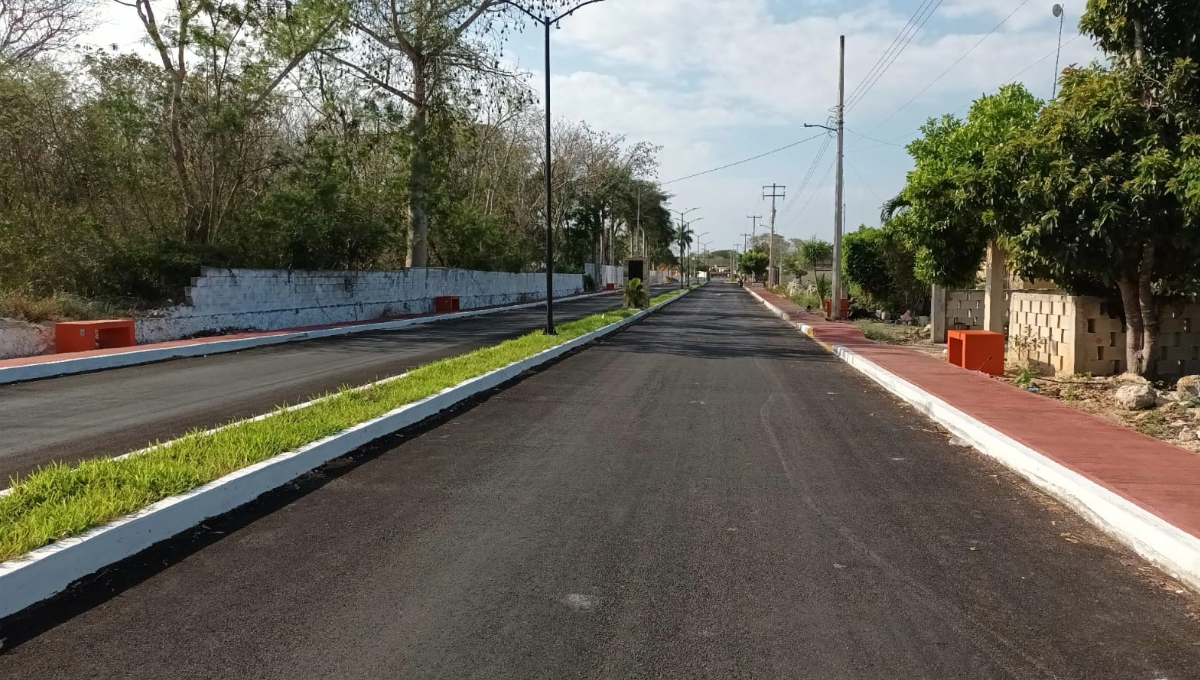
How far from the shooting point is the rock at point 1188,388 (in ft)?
33.1

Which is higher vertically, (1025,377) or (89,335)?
(89,335)

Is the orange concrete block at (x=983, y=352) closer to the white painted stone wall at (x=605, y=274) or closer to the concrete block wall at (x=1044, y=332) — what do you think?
the concrete block wall at (x=1044, y=332)

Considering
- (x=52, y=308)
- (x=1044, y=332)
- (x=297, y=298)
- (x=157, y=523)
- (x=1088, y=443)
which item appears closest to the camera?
(x=157, y=523)

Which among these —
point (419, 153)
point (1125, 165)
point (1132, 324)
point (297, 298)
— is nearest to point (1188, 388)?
point (1132, 324)

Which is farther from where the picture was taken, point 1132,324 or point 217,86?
point 217,86

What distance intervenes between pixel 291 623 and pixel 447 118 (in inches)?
1146

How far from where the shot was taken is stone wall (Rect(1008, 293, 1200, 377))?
39.1 ft

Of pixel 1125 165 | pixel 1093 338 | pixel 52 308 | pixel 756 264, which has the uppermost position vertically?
pixel 756 264

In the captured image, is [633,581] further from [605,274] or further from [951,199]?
[605,274]

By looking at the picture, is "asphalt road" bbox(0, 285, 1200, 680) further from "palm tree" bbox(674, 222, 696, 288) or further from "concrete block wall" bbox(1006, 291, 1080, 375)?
"palm tree" bbox(674, 222, 696, 288)

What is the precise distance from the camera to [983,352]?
1401 cm

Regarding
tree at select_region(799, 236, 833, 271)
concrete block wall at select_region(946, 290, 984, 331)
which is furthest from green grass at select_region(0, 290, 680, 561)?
tree at select_region(799, 236, 833, 271)

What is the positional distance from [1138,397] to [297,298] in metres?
21.2

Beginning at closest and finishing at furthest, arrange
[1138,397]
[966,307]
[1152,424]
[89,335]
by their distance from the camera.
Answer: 1. [1152,424]
2. [1138,397]
3. [89,335]
4. [966,307]
